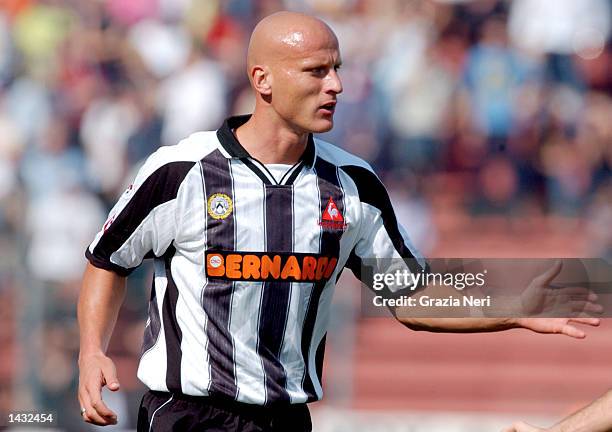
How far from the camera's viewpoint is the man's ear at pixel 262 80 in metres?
4.36

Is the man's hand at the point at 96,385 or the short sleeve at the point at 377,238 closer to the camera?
the man's hand at the point at 96,385

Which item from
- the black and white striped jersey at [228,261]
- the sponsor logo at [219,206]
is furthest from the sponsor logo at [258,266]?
the sponsor logo at [219,206]

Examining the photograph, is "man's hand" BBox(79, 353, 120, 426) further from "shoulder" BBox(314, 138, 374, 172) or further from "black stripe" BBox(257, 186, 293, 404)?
"shoulder" BBox(314, 138, 374, 172)

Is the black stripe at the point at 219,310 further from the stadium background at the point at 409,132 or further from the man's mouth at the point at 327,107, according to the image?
the stadium background at the point at 409,132

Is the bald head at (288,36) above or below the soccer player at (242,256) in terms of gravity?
above

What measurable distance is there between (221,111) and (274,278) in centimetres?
610

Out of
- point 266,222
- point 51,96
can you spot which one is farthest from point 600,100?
point 266,222

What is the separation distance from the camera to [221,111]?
10219 mm

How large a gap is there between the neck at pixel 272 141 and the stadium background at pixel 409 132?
4.48m

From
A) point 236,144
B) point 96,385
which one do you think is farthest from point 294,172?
point 96,385

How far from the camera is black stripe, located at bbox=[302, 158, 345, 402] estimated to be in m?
4.34

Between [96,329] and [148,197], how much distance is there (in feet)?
1.68

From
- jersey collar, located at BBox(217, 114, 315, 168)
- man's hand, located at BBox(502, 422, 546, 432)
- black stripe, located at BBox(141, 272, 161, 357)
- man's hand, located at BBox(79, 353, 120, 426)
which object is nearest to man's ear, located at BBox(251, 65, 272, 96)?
jersey collar, located at BBox(217, 114, 315, 168)

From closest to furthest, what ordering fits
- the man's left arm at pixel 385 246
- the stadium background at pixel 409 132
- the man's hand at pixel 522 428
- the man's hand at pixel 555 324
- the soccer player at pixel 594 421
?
the man's hand at pixel 522 428
the soccer player at pixel 594 421
the man's hand at pixel 555 324
the man's left arm at pixel 385 246
the stadium background at pixel 409 132
